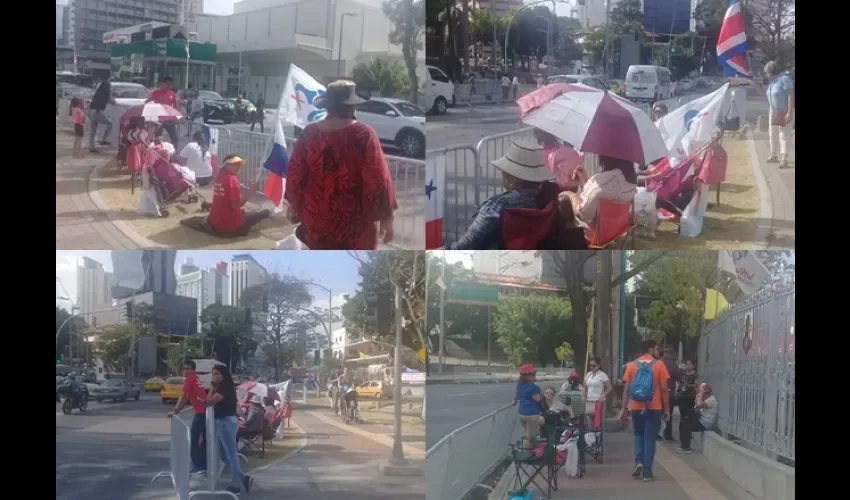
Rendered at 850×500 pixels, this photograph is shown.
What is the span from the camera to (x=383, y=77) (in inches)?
179

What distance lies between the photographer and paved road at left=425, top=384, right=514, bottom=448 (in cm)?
459

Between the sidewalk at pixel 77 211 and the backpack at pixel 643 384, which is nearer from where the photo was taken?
the sidewalk at pixel 77 211

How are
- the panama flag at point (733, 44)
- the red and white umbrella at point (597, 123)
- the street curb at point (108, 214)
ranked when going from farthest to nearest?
the panama flag at point (733, 44), the street curb at point (108, 214), the red and white umbrella at point (597, 123)

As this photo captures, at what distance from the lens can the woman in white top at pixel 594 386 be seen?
15.4 ft

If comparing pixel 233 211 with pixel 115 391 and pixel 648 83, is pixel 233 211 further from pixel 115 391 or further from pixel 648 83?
pixel 648 83

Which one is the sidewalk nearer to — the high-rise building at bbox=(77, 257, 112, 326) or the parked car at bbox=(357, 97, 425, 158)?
the high-rise building at bbox=(77, 257, 112, 326)

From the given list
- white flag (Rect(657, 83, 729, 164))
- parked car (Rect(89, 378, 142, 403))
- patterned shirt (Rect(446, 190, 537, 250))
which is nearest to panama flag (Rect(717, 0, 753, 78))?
white flag (Rect(657, 83, 729, 164))

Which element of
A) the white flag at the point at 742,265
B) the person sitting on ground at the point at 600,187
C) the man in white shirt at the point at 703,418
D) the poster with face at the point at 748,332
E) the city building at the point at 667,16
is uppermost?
the city building at the point at 667,16

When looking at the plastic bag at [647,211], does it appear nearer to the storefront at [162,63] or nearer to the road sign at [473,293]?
the road sign at [473,293]

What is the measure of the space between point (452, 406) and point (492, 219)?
3.83 feet

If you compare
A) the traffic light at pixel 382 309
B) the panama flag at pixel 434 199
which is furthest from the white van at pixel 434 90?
the traffic light at pixel 382 309
